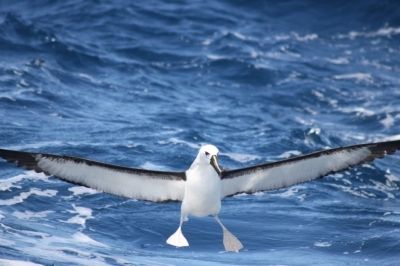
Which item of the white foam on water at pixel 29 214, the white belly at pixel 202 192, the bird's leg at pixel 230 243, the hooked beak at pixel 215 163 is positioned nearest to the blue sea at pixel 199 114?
the white foam on water at pixel 29 214

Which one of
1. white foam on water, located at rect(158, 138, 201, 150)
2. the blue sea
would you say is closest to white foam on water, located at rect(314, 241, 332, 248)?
the blue sea

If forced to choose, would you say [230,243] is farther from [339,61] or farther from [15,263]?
[339,61]

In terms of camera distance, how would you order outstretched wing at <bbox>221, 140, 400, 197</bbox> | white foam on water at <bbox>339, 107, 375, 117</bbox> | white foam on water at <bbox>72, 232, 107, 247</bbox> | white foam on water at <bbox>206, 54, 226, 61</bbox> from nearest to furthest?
outstretched wing at <bbox>221, 140, 400, 197</bbox>
white foam on water at <bbox>72, 232, 107, 247</bbox>
white foam on water at <bbox>339, 107, 375, 117</bbox>
white foam on water at <bbox>206, 54, 226, 61</bbox>

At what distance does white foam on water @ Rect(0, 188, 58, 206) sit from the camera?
53.3ft

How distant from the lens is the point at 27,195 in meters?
16.6

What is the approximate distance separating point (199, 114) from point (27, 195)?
7471 millimetres

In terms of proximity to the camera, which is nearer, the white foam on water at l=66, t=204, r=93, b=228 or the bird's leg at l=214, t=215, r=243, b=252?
the bird's leg at l=214, t=215, r=243, b=252

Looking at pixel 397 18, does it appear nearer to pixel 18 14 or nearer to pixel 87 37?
pixel 87 37

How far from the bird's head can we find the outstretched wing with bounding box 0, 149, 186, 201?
67cm

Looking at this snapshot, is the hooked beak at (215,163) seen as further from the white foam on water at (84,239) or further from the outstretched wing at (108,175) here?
the white foam on water at (84,239)

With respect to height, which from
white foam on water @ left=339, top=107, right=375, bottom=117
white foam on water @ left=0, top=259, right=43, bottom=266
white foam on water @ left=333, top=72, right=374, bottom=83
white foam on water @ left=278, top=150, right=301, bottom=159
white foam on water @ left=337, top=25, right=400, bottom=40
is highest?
white foam on water @ left=337, top=25, right=400, bottom=40

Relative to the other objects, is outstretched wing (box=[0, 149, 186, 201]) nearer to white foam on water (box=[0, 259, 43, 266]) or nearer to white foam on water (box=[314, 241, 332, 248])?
white foam on water (box=[0, 259, 43, 266])

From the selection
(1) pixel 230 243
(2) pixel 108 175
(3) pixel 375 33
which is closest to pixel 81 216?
(2) pixel 108 175

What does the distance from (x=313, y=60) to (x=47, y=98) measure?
10.1 meters
